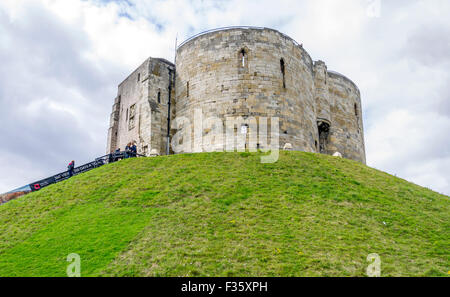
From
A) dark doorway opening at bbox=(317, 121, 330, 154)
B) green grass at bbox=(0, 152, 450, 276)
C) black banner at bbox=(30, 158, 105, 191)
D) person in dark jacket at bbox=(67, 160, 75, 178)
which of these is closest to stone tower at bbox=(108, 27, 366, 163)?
dark doorway opening at bbox=(317, 121, 330, 154)

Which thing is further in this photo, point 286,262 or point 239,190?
point 239,190

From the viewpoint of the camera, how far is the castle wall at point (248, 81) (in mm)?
21719

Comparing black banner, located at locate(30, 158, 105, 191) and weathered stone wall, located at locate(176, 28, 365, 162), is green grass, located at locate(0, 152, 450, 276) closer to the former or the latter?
black banner, located at locate(30, 158, 105, 191)

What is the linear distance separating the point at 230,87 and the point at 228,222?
12280mm

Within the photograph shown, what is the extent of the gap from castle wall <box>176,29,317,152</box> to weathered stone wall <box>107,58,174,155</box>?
50.2 inches

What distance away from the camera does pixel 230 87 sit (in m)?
22.1

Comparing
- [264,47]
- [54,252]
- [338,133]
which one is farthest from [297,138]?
[54,252]

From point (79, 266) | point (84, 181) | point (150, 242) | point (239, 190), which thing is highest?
point (84, 181)

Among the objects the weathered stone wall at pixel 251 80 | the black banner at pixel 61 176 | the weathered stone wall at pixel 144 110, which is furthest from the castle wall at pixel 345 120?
the black banner at pixel 61 176

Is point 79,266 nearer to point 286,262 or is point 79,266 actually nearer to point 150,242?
point 150,242

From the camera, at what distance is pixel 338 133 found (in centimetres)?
2922

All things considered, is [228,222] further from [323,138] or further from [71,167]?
[323,138]
